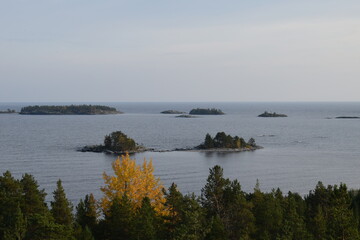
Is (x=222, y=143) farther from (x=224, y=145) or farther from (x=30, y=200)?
(x=30, y=200)

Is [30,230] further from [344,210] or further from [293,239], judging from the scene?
[344,210]

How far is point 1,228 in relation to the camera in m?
27.3

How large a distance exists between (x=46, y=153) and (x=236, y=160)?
41.8 m

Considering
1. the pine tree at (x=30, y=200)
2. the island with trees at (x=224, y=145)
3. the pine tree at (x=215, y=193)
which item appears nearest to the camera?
the pine tree at (x=30, y=200)

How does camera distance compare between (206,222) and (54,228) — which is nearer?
(54,228)

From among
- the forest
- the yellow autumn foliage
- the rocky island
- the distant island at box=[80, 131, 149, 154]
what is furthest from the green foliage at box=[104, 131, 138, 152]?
the yellow autumn foliage

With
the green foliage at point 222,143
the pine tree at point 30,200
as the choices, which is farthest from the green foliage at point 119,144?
the pine tree at point 30,200

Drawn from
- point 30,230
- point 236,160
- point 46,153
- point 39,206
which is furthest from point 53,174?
point 30,230

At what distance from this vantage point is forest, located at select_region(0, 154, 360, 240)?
26.6 metres

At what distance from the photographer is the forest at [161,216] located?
26650 mm

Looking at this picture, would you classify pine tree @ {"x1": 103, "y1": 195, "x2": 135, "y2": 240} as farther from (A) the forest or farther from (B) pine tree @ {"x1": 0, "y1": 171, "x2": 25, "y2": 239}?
(B) pine tree @ {"x1": 0, "y1": 171, "x2": 25, "y2": 239}

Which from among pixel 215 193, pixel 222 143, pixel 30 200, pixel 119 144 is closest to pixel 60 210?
pixel 30 200

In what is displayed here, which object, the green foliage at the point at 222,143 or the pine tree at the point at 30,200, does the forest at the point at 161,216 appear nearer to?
the pine tree at the point at 30,200

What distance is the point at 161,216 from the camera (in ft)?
107
